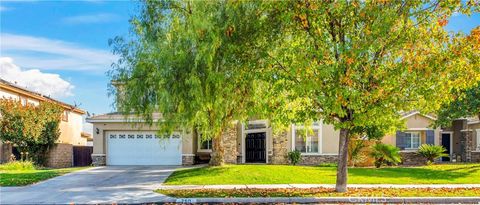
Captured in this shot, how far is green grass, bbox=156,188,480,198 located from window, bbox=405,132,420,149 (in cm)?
1291

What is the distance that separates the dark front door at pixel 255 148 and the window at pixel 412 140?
876 centimetres

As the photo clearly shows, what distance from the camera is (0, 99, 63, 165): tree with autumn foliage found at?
80.4 feet

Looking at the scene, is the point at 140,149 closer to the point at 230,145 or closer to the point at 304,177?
the point at 230,145

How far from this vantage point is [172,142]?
25.1 m

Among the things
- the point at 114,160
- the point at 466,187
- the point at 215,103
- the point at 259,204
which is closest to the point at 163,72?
the point at 215,103

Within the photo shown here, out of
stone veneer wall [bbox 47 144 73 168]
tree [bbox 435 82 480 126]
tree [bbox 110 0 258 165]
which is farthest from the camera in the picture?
stone veneer wall [bbox 47 144 73 168]

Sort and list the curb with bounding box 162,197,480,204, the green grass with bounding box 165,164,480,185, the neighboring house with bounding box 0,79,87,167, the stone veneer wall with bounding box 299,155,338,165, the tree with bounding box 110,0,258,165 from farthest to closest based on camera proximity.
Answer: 1. the neighboring house with bounding box 0,79,87,167
2. the stone veneer wall with bounding box 299,155,338,165
3. the green grass with bounding box 165,164,480,185
4. the tree with bounding box 110,0,258,165
5. the curb with bounding box 162,197,480,204

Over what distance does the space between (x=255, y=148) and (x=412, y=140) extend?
965 centimetres

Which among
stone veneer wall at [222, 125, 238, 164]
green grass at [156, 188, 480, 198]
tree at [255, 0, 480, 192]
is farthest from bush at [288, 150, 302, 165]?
tree at [255, 0, 480, 192]

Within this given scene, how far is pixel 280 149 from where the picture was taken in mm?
25281

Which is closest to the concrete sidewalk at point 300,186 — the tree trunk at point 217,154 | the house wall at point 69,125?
the tree trunk at point 217,154

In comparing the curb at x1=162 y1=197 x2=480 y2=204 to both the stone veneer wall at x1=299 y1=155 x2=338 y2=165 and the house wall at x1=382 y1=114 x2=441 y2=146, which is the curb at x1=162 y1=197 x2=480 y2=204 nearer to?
the stone veneer wall at x1=299 y1=155 x2=338 y2=165

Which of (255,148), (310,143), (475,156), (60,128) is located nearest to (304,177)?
(310,143)

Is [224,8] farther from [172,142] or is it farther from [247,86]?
[172,142]
